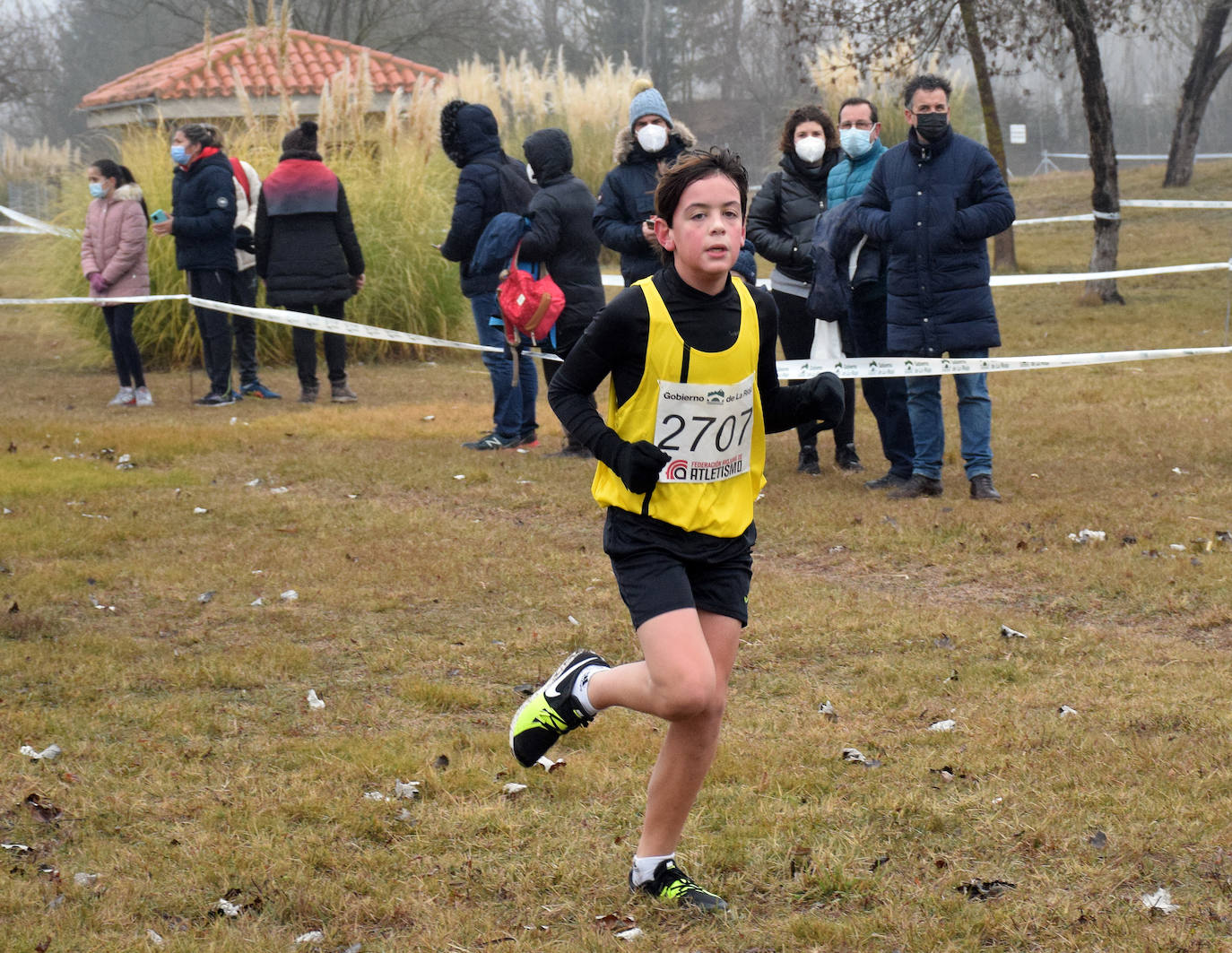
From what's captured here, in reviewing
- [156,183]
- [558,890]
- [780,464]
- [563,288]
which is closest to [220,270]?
[156,183]

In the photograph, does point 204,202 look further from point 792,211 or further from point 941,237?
point 941,237

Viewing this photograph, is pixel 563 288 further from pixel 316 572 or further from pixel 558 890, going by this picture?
pixel 558 890

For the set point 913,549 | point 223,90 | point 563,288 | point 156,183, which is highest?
point 223,90

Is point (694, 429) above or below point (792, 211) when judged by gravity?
below

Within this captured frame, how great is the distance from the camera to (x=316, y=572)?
714 cm

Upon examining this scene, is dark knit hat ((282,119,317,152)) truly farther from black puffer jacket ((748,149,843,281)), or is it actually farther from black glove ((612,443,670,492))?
black glove ((612,443,670,492))

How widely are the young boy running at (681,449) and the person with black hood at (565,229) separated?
5.74 m

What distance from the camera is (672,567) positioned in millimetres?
3414

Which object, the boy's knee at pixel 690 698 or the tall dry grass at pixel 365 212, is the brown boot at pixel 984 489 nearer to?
the boy's knee at pixel 690 698

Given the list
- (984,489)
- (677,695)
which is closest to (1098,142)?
(984,489)

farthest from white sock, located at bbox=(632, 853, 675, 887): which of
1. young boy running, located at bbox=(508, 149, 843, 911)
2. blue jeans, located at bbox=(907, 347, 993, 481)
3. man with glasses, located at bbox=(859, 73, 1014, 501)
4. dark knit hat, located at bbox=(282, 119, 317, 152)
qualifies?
Result: dark knit hat, located at bbox=(282, 119, 317, 152)

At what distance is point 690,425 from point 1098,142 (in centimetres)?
1564

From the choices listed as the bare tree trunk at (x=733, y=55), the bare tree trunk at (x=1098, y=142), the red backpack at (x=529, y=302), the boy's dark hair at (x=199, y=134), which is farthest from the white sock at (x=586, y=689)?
the bare tree trunk at (x=733, y=55)

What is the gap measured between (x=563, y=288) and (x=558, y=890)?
6.08m
